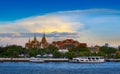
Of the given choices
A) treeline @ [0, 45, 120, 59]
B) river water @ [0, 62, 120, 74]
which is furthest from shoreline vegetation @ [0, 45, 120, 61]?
river water @ [0, 62, 120, 74]

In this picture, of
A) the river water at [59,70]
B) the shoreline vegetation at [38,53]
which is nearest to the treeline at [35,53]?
the shoreline vegetation at [38,53]

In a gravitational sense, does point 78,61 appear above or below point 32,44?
below

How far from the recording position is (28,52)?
162125mm

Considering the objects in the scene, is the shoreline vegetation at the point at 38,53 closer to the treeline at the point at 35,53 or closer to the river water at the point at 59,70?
the treeline at the point at 35,53

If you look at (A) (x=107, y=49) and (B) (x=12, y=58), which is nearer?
(B) (x=12, y=58)

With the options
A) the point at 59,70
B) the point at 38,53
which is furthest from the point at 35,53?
the point at 59,70

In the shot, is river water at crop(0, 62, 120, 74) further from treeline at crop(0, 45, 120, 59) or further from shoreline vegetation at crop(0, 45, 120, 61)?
treeline at crop(0, 45, 120, 59)

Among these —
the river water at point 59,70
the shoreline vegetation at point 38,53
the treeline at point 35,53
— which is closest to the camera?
the river water at point 59,70

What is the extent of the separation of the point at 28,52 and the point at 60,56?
12.4 meters

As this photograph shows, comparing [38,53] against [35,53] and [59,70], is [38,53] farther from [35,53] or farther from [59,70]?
[59,70]

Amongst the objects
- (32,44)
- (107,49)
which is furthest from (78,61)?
(32,44)

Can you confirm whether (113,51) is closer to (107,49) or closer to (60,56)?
(107,49)

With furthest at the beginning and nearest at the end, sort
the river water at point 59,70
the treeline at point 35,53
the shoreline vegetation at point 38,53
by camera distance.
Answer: the treeline at point 35,53 < the shoreline vegetation at point 38,53 < the river water at point 59,70

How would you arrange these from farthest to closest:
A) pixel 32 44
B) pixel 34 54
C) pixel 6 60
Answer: pixel 32 44 → pixel 34 54 → pixel 6 60
